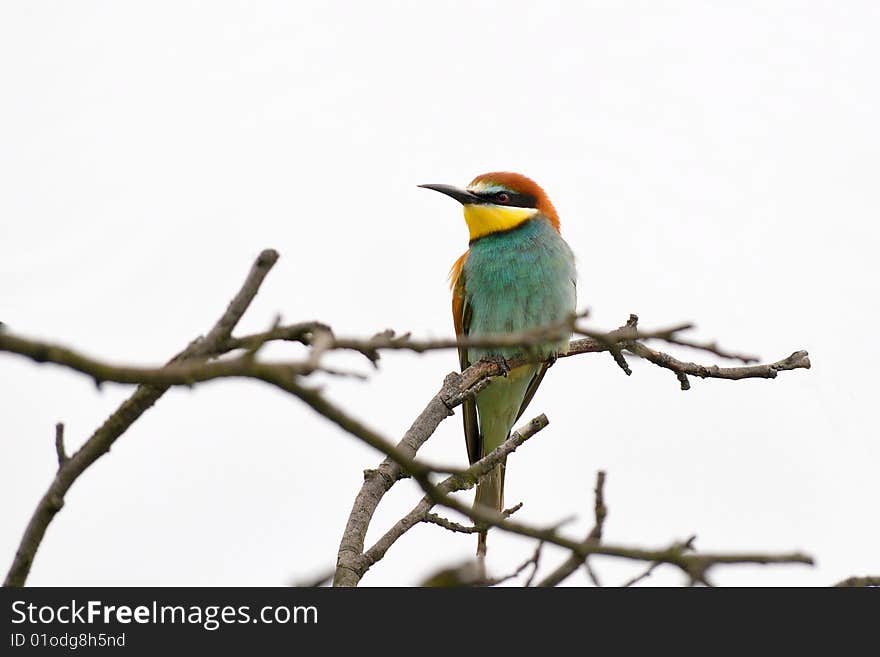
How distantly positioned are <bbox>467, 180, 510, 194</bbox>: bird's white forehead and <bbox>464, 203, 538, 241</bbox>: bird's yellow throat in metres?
0.11

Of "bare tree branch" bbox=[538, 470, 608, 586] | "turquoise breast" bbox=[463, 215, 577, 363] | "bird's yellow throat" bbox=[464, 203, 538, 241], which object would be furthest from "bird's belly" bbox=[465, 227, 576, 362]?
"bare tree branch" bbox=[538, 470, 608, 586]

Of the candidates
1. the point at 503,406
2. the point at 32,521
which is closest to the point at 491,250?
the point at 503,406

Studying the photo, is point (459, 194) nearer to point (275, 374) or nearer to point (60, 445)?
point (60, 445)

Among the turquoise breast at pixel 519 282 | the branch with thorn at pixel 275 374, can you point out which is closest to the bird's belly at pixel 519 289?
the turquoise breast at pixel 519 282

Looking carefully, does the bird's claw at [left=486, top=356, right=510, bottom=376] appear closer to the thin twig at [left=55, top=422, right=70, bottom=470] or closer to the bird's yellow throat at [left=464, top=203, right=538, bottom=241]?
the bird's yellow throat at [left=464, top=203, right=538, bottom=241]

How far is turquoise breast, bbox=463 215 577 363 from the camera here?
5.51 metres

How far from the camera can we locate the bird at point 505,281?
552cm

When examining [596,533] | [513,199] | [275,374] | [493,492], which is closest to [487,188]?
[513,199]

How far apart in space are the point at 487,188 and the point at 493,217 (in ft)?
0.76

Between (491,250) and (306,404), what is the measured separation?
465 centimetres

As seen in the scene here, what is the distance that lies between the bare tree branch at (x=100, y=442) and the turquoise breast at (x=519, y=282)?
386cm

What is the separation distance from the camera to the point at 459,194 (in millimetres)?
6047

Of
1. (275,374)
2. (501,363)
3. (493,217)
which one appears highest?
(493,217)
